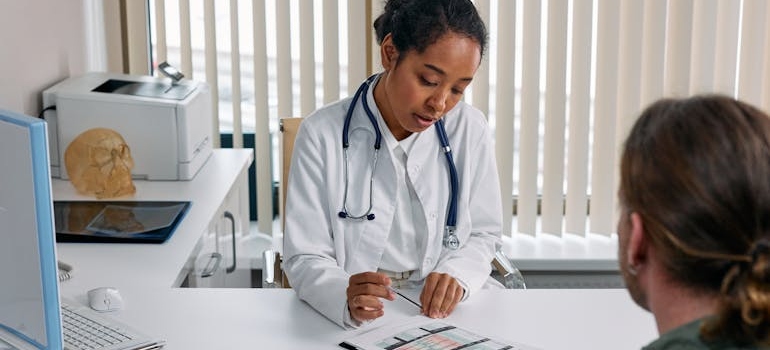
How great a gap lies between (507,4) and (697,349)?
7.45ft

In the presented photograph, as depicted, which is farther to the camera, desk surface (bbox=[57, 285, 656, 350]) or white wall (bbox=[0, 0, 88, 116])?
white wall (bbox=[0, 0, 88, 116])

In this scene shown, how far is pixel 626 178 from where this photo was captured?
3.34 ft

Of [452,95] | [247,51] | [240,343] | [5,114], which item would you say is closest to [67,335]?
[240,343]

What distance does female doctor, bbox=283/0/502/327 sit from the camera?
1912 mm

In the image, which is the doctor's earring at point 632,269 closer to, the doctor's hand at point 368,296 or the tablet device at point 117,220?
the doctor's hand at point 368,296

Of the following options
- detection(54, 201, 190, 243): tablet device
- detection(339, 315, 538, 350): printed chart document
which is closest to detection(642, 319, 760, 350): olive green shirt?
detection(339, 315, 538, 350): printed chart document

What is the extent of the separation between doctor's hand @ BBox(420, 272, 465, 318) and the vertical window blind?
1425 mm

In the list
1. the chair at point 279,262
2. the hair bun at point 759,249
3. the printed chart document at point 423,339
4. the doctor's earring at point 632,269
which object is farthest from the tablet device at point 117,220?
the hair bun at point 759,249

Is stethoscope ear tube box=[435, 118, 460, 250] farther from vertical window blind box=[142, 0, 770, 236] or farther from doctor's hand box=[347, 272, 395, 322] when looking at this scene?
vertical window blind box=[142, 0, 770, 236]

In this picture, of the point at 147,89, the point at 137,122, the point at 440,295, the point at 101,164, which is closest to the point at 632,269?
the point at 440,295

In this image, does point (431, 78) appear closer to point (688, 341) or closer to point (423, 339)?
point (423, 339)

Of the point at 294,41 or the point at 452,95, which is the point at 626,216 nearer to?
the point at 452,95

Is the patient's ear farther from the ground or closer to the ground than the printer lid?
farther from the ground

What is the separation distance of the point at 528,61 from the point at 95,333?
6.14 feet
